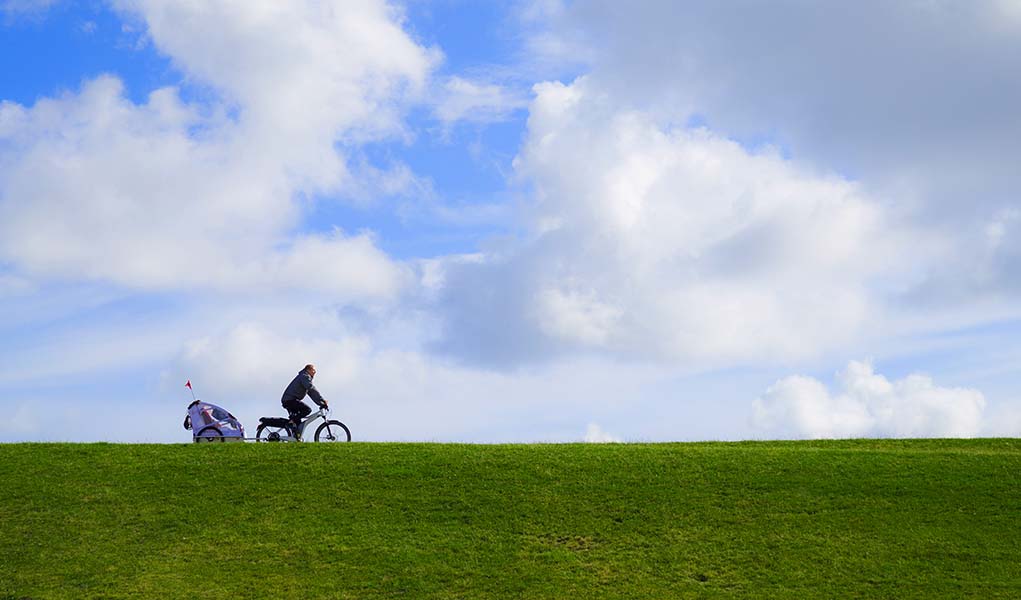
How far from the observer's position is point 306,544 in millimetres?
25406

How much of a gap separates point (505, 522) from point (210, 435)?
1269 centimetres

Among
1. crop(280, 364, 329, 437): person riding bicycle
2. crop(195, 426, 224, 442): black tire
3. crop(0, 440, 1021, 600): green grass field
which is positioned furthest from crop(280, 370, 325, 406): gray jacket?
crop(195, 426, 224, 442): black tire

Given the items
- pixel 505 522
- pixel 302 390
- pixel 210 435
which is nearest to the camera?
pixel 505 522

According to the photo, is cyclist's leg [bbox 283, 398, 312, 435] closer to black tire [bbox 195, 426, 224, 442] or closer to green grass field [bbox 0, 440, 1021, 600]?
green grass field [bbox 0, 440, 1021, 600]

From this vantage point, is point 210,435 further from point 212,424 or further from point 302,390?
point 302,390

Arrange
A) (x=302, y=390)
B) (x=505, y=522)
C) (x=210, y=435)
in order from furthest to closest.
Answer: (x=210, y=435)
(x=302, y=390)
(x=505, y=522)

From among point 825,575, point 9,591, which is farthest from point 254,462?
point 825,575

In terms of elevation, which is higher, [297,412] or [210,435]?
[297,412]

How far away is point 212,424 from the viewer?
1328 inches

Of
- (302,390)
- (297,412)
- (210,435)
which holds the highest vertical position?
(302,390)

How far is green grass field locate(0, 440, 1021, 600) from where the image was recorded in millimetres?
23516

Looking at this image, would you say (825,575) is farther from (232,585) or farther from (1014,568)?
(232,585)

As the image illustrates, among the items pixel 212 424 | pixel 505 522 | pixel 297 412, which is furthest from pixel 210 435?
pixel 505 522

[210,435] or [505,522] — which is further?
[210,435]
